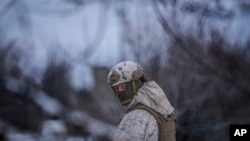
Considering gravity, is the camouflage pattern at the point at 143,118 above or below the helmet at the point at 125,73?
below

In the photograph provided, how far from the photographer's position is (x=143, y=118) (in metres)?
2.02

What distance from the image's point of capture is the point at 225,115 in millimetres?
4223

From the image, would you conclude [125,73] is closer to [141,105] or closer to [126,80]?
[126,80]

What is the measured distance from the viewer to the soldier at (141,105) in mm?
2014

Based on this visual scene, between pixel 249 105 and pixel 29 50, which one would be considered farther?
pixel 249 105

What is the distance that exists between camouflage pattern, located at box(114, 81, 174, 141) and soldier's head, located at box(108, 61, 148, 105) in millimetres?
26

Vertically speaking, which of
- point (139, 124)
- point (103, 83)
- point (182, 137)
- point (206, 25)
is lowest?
point (139, 124)

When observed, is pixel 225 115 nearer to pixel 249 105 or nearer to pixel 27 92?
pixel 249 105

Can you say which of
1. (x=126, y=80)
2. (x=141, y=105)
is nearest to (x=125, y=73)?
(x=126, y=80)

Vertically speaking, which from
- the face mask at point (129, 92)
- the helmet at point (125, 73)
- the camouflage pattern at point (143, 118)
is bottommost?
the camouflage pattern at point (143, 118)

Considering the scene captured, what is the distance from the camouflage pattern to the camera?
199 centimetres

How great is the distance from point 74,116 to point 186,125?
36.9 inches

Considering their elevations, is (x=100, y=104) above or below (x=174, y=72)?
below

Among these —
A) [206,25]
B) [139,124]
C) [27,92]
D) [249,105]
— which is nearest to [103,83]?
[27,92]
